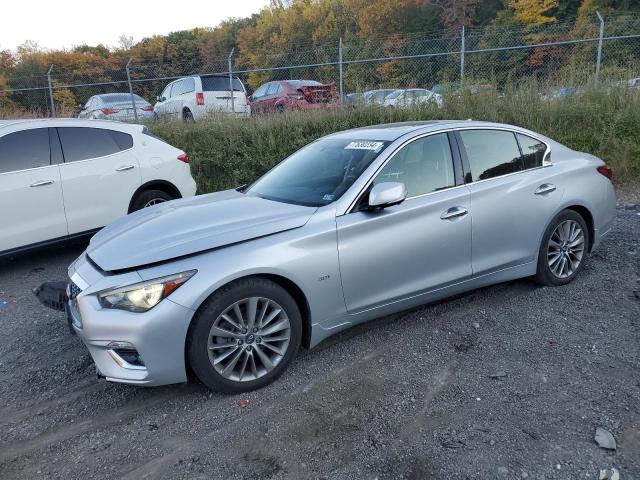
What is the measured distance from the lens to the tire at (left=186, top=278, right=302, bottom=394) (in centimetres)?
311

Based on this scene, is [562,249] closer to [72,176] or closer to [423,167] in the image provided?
[423,167]

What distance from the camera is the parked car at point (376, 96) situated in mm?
10461

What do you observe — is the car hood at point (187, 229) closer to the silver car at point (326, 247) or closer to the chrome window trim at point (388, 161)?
the silver car at point (326, 247)

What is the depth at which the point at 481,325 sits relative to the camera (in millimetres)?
4102

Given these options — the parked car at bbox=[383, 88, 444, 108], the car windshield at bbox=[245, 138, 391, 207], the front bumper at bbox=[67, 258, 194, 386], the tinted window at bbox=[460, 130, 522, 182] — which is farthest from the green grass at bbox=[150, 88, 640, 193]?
the front bumper at bbox=[67, 258, 194, 386]

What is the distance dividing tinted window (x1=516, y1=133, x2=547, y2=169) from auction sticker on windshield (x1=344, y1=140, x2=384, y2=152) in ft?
4.70

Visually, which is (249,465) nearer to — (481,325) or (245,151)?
(481,325)

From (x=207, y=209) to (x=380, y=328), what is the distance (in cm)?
161

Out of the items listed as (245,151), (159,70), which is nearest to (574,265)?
(245,151)

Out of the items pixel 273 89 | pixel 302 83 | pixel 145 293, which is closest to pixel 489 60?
pixel 302 83

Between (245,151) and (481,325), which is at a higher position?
(245,151)

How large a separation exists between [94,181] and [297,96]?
24.8ft

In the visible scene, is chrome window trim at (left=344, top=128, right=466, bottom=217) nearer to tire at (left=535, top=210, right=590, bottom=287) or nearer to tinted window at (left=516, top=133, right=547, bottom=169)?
tinted window at (left=516, top=133, right=547, bottom=169)

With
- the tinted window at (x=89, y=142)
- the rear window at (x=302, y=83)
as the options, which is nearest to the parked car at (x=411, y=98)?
the rear window at (x=302, y=83)
